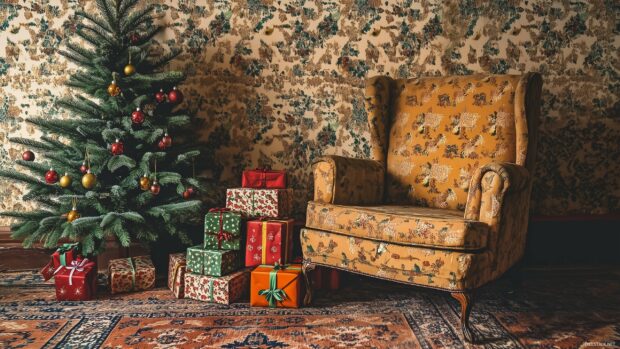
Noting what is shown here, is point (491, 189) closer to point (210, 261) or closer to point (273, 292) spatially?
point (273, 292)

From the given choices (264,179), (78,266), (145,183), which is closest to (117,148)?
(145,183)

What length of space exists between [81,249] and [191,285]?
2.03 feet

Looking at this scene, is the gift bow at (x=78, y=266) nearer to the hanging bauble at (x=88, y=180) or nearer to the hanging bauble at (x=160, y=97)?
the hanging bauble at (x=88, y=180)

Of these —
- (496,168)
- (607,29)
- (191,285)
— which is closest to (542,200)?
(607,29)

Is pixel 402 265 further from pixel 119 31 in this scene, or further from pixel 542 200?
pixel 119 31

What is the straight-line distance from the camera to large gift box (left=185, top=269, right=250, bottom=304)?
218cm

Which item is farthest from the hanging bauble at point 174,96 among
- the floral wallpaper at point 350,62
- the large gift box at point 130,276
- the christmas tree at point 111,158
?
the large gift box at point 130,276

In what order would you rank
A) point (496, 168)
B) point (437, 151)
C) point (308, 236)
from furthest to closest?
point (437, 151) → point (308, 236) → point (496, 168)

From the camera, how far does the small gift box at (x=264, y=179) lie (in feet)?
7.82

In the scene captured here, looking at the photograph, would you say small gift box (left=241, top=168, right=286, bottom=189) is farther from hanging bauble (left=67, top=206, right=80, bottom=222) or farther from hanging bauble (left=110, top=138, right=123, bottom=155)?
hanging bauble (left=67, top=206, right=80, bottom=222)

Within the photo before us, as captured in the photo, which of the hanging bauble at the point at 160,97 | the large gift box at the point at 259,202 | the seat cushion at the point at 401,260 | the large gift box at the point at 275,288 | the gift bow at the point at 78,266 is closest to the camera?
the seat cushion at the point at 401,260

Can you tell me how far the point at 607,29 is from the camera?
2.91 meters

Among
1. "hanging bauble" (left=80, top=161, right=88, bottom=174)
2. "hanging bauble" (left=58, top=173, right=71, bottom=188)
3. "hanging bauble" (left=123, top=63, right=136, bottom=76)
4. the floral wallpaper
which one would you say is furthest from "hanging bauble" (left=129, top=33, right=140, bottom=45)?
"hanging bauble" (left=58, top=173, right=71, bottom=188)

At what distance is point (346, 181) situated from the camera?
2.23 metres
